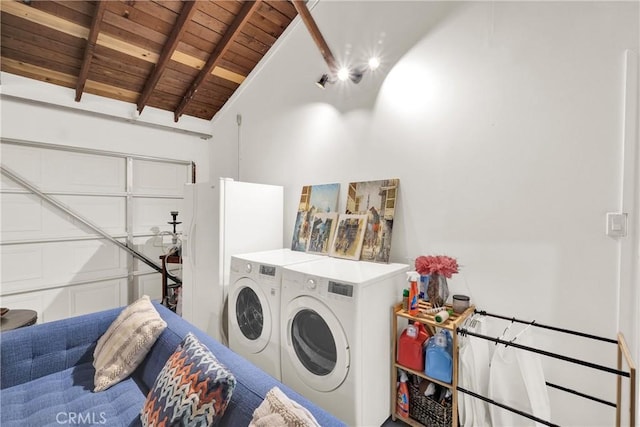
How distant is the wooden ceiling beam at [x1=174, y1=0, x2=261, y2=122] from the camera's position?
2.62 meters

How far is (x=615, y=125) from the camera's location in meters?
1.41

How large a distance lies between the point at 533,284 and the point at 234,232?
2.26m

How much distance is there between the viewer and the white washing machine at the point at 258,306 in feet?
6.39

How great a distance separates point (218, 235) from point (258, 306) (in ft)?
2.44

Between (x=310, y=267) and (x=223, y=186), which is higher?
(x=223, y=186)

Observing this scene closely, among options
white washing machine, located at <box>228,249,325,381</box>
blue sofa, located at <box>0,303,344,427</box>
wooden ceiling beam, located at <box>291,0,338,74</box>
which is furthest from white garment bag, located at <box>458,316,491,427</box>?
wooden ceiling beam, located at <box>291,0,338,74</box>

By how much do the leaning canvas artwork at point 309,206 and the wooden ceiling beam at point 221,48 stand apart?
1.71 m

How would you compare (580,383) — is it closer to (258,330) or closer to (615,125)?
(615,125)

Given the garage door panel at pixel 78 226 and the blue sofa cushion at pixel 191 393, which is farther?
the garage door panel at pixel 78 226

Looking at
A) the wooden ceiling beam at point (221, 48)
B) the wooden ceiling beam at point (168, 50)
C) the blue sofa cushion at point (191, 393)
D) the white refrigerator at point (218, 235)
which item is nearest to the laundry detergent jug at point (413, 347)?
the blue sofa cushion at point (191, 393)

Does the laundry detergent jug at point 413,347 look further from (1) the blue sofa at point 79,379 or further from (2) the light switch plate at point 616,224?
(2) the light switch plate at point 616,224

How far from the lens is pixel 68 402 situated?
1.47 meters

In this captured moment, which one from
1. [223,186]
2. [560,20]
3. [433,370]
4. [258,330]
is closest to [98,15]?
[223,186]

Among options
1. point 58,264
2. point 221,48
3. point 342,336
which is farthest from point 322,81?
point 58,264
